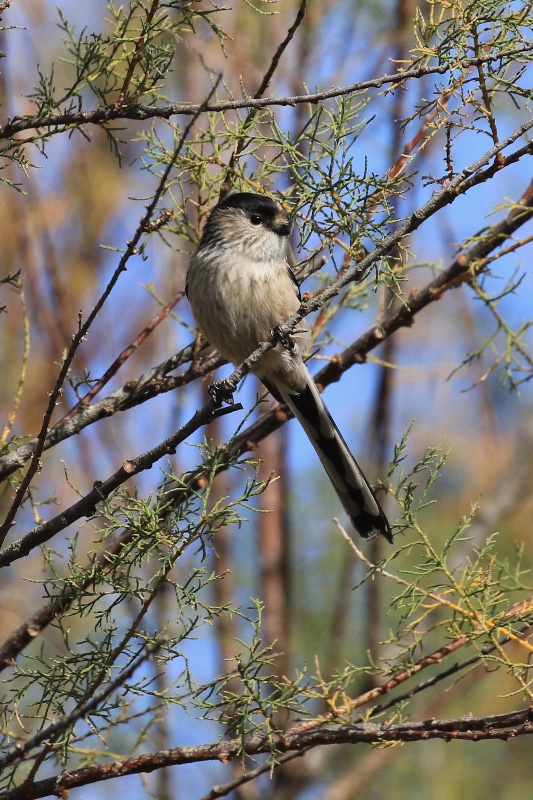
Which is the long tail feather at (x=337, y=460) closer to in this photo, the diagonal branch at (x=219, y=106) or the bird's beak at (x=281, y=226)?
the bird's beak at (x=281, y=226)

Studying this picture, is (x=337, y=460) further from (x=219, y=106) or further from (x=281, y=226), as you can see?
(x=219, y=106)

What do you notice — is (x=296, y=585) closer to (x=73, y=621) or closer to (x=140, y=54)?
(x=73, y=621)

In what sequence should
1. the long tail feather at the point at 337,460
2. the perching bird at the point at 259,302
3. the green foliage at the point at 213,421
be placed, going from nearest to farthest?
the green foliage at the point at 213,421
the long tail feather at the point at 337,460
the perching bird at the point at 259,302

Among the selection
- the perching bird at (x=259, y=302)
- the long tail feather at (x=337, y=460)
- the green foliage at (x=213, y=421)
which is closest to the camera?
the green foliage at (x=213, y=421)

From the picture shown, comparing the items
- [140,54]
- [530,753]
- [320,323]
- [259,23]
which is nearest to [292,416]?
[320,323]

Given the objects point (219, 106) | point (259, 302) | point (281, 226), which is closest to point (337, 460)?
point (259, 302)

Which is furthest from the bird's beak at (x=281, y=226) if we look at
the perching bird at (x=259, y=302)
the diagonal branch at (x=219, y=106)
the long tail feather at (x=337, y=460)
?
the diagonal branch at (x=219, y=106)

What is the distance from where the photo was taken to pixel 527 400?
243 inches

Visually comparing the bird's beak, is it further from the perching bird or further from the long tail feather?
the long tail feather

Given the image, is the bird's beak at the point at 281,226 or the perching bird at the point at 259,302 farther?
the bird's beak at the point at 281,226

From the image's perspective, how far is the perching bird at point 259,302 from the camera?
10.6 feet

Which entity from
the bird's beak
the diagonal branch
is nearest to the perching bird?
the bird's beak

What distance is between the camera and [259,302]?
3295 millimetres

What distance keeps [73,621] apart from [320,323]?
9.88ft
